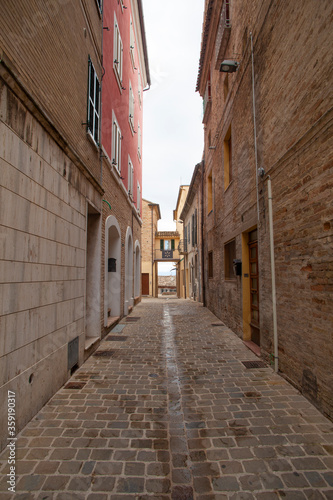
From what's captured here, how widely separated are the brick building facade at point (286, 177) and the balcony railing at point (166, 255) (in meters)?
23.4

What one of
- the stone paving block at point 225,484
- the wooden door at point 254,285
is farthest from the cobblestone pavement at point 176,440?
the wooden door at point 254,285

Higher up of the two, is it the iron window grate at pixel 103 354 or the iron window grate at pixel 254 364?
the iron window grate at pixel 254 364

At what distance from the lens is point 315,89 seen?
3.46m

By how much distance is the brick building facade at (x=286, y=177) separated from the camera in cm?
333

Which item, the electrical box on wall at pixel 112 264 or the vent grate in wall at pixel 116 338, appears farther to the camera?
the electrical box on wall at pixel 112 264

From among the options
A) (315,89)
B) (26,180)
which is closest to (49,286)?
(26,180)

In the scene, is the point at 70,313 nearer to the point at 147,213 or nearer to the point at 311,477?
the point at 311,477

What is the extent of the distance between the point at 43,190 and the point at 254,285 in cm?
502

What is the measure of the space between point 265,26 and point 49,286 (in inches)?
226

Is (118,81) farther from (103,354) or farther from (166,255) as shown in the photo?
(166,255)

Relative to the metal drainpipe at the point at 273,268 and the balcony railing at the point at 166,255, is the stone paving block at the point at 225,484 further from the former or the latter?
the balcony railing at the point at 166,255

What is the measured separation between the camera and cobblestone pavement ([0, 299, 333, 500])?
2.23 metres

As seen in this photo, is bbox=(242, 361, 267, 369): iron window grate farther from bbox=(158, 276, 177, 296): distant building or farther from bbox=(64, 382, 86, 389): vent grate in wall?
bbox=(158, 276, 177, 296): distant building

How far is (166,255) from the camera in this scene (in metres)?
31.6
